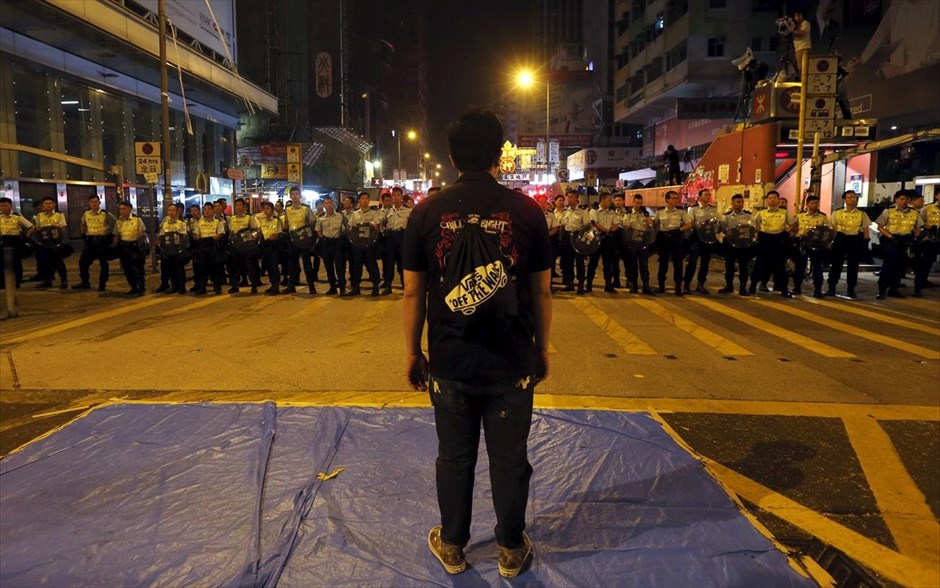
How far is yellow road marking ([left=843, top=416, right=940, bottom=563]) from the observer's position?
3.69 m

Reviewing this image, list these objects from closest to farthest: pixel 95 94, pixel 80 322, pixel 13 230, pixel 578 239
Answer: pixel 80 322 < pixel 578 239 < pixel 13 230 < pixel 95 94

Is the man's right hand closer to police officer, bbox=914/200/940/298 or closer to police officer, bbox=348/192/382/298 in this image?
police officer, bbox=348/192/382/298

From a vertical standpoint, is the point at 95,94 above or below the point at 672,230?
above

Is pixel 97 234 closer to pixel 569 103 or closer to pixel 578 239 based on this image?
pixel 578 239

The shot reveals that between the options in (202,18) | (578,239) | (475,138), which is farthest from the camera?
(202,18)

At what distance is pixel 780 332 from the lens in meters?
9.41

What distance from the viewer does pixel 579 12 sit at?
103000 mm

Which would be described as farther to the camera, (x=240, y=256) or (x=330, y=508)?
(x=240, y=256)

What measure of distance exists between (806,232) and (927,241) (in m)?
2.46

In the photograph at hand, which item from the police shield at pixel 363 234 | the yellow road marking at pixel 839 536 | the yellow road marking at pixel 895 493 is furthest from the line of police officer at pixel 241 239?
the yellow road marking at pixel 839 536

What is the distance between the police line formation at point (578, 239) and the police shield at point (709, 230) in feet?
0.06

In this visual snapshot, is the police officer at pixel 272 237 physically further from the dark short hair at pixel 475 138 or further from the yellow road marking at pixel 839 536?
the dark short hair at pixel 475 138

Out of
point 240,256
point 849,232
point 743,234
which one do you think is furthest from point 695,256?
point 240,256

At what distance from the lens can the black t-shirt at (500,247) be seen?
285cm
